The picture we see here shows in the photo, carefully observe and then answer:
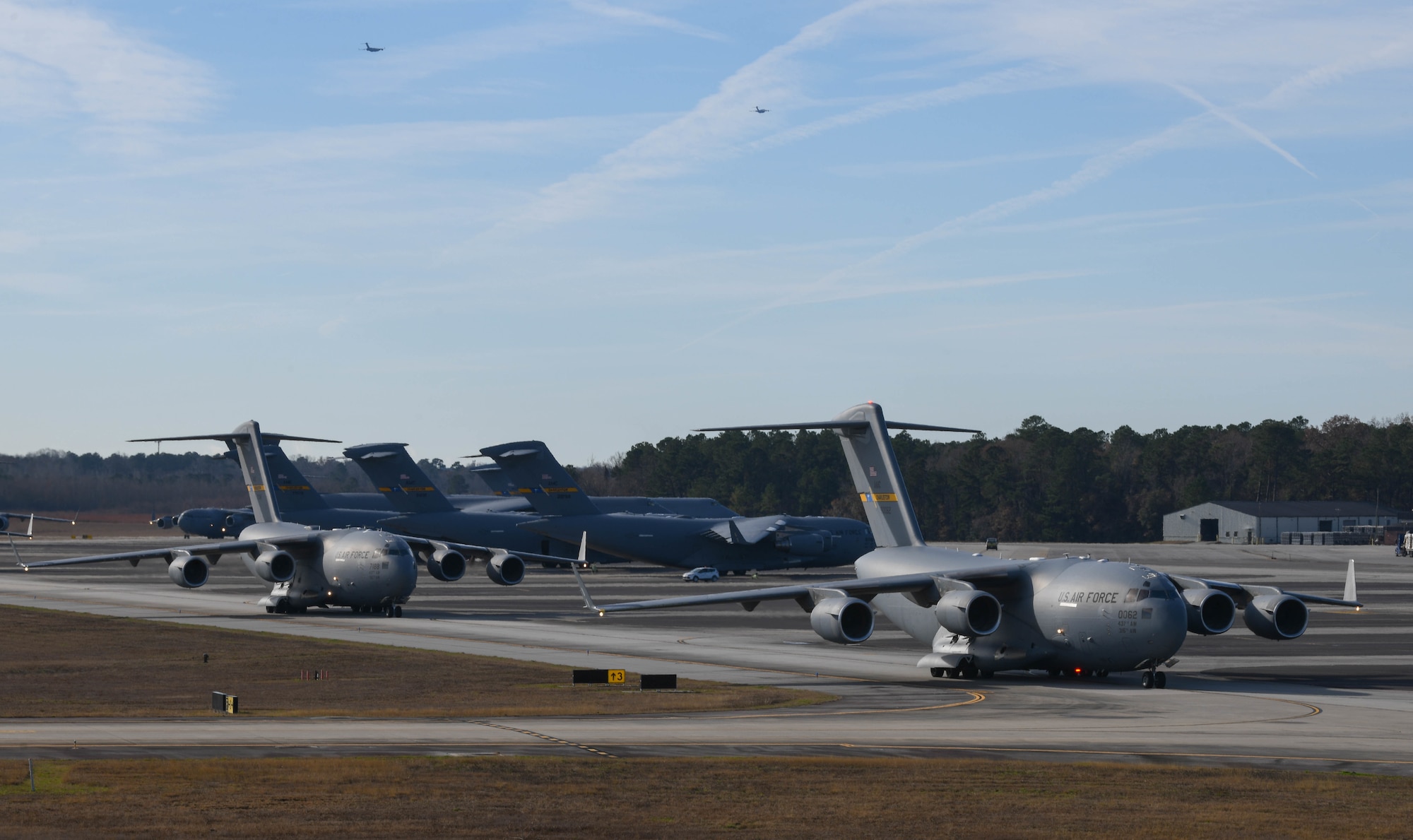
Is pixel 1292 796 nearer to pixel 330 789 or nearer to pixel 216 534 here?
pixel 330 789

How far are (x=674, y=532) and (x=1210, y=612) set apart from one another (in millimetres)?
61511

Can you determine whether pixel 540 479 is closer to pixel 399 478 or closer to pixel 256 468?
pixel 399 478

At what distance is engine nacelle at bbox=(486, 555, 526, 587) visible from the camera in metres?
64.2

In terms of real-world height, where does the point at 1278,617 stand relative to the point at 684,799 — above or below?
above

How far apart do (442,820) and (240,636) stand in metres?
36.0

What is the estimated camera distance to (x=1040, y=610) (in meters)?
36.5

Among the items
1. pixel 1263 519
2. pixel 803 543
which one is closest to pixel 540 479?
pixel 803 543

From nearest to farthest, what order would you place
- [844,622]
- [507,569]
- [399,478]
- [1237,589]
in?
[844,622], [1237,589], [507,569], [399,478]

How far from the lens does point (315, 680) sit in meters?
38.0

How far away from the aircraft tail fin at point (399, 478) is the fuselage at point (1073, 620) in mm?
54949

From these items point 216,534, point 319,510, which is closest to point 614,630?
point 319,510

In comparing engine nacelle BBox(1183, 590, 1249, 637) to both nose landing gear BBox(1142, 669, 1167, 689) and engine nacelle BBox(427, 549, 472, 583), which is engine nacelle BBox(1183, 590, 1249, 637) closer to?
nose landing gear BBox(1142, 669, 1167, 689)

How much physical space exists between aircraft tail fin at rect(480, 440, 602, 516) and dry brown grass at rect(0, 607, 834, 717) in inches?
1623

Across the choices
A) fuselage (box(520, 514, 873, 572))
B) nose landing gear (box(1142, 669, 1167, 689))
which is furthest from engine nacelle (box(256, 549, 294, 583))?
nose landing gear (box(1142, 669, 1167, 689))
